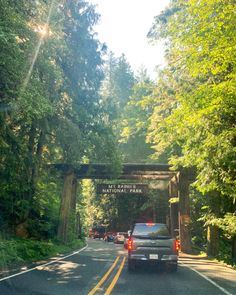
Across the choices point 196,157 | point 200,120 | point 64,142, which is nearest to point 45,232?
point 64,142

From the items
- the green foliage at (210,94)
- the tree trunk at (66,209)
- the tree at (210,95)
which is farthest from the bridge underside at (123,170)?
the green foliage at (210,94)

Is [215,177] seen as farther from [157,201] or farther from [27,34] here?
[157,201]

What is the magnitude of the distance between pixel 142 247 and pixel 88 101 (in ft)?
44.2

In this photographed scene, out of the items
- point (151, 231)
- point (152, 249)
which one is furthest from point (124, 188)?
point (152, 249)

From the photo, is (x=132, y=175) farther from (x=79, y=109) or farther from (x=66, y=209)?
(x=79, y=109)

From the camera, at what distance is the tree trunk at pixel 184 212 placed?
89.1 feet

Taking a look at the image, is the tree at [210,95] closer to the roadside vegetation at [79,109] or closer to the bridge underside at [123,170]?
the roadside vegetation at [79,109]

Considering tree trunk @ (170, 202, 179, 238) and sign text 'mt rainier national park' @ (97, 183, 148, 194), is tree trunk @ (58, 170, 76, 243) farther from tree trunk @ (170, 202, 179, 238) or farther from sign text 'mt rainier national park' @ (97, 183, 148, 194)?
tree trunk @ (170, 202, 179, 238)

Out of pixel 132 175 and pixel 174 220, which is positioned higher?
pixel 132 175

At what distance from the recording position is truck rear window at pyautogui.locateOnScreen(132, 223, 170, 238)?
1398 cm

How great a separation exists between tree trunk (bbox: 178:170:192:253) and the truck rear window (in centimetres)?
1343

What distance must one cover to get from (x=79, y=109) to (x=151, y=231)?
1135 centimetres

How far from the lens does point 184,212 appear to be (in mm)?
27625

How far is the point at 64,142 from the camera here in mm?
21453
